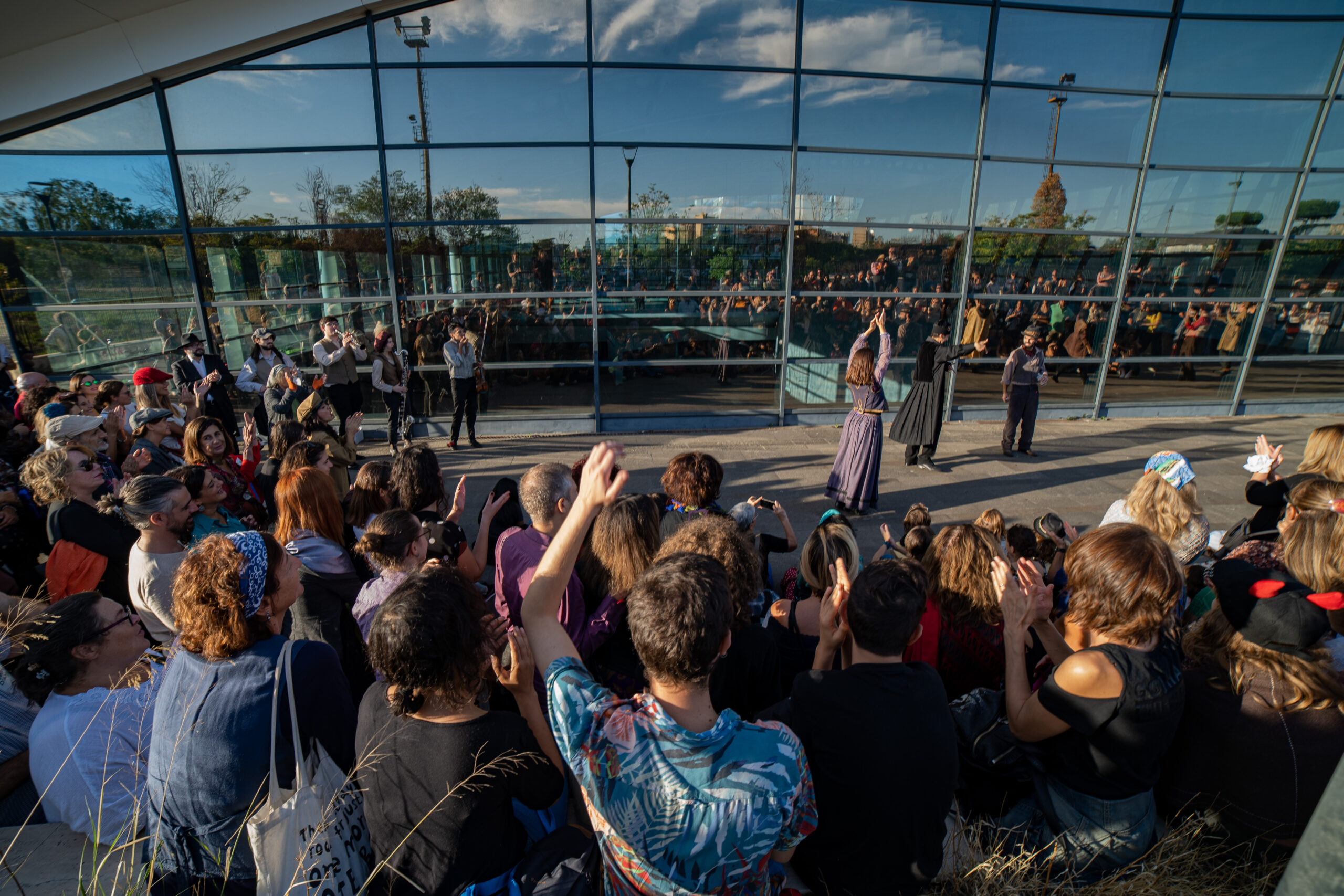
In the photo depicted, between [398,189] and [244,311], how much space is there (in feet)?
9.45

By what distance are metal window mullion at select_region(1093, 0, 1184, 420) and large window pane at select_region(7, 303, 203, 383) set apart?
14.2 meters

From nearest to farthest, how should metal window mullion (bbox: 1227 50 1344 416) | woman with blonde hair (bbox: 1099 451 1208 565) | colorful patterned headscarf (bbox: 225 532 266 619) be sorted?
colorful patterned headscarf (bbox: 225 532 266 619) → woman with blonde hair (bbox: 1099 451 1208 565) → metal window mullion (bbox: 1227 50 1344 416)

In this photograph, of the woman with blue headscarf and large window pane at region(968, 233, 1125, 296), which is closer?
the woman with blue headscarf

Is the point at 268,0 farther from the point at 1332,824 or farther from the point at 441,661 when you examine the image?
the point at 1332,824

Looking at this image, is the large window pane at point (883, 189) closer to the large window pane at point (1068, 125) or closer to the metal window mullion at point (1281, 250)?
the large window pane at point (1068, 125)

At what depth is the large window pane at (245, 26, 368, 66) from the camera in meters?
8.23

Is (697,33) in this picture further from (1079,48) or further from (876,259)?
(1079,48)

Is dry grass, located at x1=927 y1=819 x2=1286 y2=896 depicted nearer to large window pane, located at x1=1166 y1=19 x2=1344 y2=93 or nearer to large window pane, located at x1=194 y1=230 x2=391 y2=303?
large window pane, located at x1=194 y1=230 x2=391 y2=303

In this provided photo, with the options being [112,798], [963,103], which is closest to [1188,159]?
[963,103]

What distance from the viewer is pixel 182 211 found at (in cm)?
862

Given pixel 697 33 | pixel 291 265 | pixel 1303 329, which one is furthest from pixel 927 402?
pixel 291 265

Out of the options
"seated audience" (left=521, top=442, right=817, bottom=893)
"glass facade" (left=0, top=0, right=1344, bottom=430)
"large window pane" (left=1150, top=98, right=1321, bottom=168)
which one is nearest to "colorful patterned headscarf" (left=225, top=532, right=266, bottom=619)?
"seated audience" (left=521, top=442, right=817, bottom=893)

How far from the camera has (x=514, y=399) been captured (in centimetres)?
977

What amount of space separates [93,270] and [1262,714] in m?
12.6
